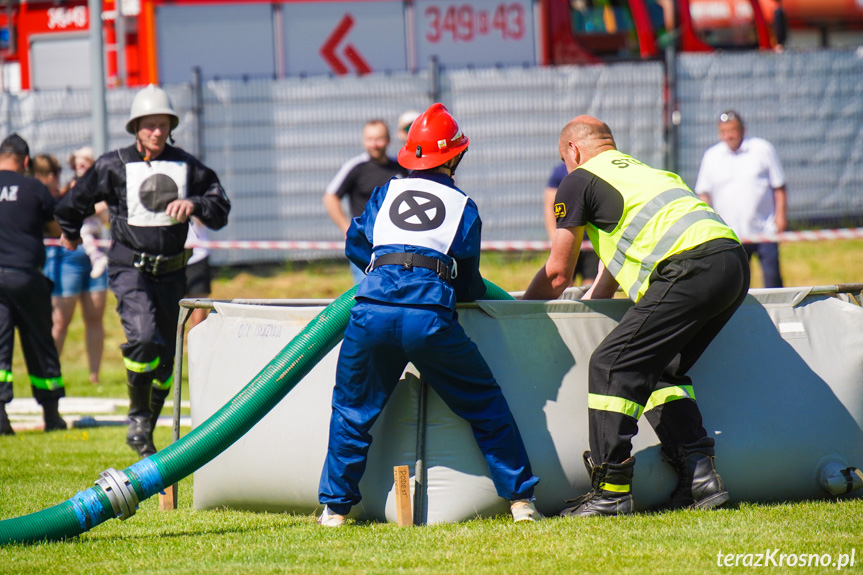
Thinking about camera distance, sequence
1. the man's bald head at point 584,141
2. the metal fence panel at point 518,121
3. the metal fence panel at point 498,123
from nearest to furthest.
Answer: the man's bald head at point 584,141
the metal fence panel at point 498,123
the metal fence panel at point 518,121

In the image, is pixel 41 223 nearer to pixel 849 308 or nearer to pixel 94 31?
pixel 94 31

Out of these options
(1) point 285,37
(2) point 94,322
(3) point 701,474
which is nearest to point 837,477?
(3) point 701,474

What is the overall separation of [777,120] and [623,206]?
10975mm

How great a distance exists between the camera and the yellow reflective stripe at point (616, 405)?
4.55 metres

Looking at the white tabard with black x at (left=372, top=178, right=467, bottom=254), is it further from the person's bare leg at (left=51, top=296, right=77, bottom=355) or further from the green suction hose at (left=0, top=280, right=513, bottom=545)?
the person's bare leg at (left=51, top=296, right=77, bottom=355)

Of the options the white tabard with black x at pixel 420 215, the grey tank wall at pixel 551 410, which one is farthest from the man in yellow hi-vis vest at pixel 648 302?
the white tabard with black x at pixel 420 215

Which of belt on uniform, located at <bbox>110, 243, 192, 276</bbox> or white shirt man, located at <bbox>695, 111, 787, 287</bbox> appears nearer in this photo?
belt on uniform, located at <bbox>110, 243, 192, 276</bbox>

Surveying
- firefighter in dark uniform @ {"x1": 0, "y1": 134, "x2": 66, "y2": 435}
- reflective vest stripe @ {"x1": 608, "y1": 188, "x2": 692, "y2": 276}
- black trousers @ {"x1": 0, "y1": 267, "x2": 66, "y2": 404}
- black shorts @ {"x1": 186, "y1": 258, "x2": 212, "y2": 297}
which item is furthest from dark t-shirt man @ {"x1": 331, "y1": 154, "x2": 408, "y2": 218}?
reflective vest stripe @ {"x1": 608, "y1": 188, "x2": 692, "y2": 276}

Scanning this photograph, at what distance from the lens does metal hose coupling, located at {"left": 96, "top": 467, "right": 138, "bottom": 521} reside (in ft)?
14.5

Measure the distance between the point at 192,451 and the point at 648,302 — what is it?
2.03 meters

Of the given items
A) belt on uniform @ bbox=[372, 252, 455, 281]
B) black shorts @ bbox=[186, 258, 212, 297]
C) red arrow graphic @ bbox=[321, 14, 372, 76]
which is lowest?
black shorts @ bbox=[186, 258, 212, 297]

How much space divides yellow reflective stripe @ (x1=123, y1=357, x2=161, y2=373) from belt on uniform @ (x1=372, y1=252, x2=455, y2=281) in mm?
2614

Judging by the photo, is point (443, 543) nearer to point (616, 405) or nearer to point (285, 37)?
point (616, 405)

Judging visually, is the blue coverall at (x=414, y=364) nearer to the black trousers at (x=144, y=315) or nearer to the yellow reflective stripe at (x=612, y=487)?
the yellow reflective stripe at (x=612, y=487)
